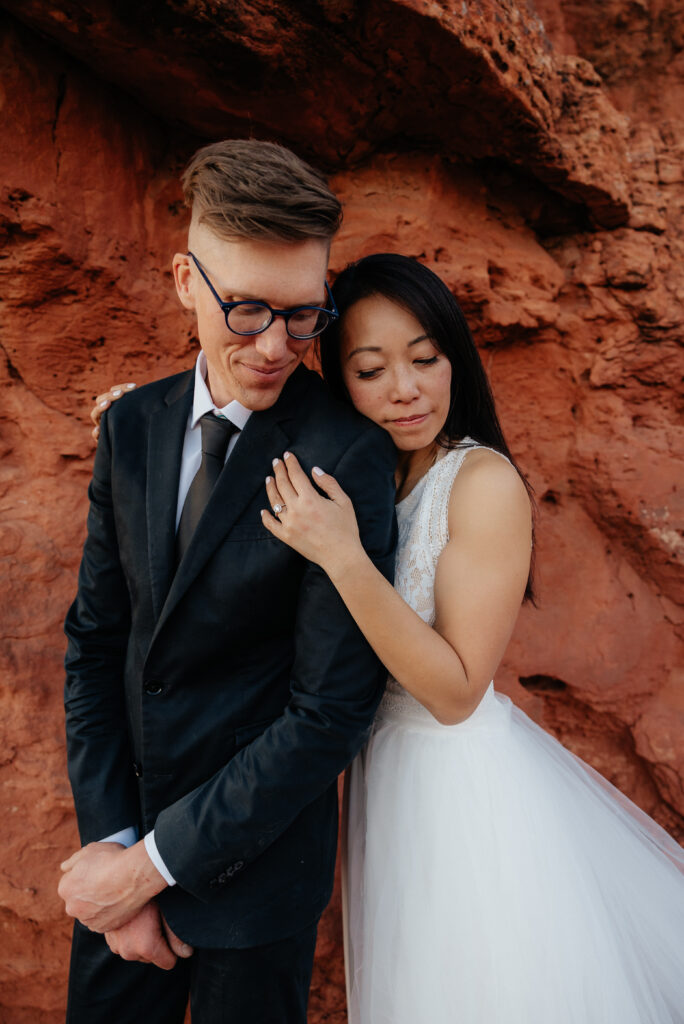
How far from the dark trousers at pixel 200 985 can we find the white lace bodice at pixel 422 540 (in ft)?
2.36

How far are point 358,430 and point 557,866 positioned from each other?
141 cm

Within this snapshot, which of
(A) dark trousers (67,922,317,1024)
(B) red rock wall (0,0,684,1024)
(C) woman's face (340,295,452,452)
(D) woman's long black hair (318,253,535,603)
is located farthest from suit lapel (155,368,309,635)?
(B) red rock wall (0,0,684,1024)

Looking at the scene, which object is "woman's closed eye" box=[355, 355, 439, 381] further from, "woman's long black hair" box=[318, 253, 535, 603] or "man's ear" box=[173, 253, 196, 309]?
"man's ear" box=[173, 253, 196, 309]

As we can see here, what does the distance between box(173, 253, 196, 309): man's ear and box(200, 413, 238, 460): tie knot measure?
12.5 inches

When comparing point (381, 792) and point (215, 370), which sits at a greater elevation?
point (215, 370)

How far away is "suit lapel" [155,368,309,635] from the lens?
61.3 inches

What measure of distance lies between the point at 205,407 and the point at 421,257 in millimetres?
1750

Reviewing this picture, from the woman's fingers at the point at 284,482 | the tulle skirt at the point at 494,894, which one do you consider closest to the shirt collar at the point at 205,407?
the woman's fingers at the point at 284,482

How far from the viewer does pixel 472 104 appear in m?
2.68

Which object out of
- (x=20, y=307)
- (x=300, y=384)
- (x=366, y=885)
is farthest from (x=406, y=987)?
(x=20, y=307)

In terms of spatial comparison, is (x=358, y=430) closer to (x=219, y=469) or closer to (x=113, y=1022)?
(x=219, y=469)

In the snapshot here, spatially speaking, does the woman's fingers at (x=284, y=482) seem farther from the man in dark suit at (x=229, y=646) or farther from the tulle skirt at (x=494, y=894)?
the tulle skirt at (x=494, y=894)

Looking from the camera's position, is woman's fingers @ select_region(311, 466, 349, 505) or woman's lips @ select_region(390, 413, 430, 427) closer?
woman's fingers @ select_region(311, 466, 349, 505)

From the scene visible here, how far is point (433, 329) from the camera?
6.35 feet
